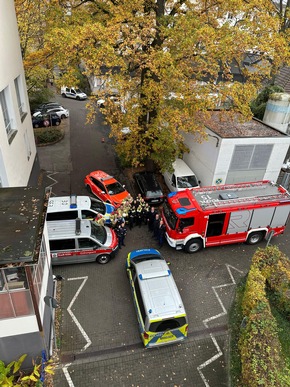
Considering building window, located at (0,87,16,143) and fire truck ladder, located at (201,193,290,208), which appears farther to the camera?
fire truck ladder, located at (201,193,290,208)

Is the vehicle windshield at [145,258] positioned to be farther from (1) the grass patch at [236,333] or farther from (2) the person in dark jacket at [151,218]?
(1) the grass patch at [236,333]

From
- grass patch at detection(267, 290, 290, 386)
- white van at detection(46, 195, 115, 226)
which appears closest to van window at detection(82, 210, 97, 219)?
white van at detection(46, 195, 115, 226)

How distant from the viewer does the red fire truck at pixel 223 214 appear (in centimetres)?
1247

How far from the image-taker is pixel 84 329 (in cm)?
999

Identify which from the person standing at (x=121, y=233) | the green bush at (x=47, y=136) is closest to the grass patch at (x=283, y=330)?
the person standing at (x=121, y=233)

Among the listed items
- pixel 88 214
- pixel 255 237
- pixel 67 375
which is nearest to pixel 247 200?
pixel 255 237

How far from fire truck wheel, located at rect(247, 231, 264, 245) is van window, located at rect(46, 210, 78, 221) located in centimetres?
846

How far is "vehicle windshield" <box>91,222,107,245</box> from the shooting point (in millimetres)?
12314

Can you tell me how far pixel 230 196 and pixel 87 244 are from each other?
666cm

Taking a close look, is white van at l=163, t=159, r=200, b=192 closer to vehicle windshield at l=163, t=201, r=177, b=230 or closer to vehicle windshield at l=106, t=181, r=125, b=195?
vehicle windshield at l=106, t=181, r=125, b=195

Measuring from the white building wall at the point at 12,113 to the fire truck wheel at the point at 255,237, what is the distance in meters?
11.1

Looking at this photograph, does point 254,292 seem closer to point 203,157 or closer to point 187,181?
point 187,181

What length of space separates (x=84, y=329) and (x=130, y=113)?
10.1 metres

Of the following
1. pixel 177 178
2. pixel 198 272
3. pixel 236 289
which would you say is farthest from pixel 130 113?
pixel 236 289
